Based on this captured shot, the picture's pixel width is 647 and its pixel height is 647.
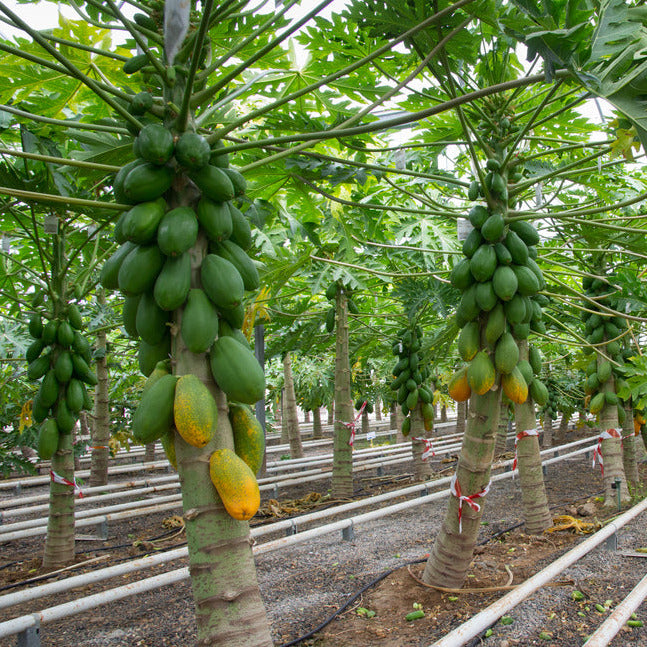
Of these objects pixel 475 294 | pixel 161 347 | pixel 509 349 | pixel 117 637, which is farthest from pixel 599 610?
pixel 161 347

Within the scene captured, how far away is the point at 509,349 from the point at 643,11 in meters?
1.53

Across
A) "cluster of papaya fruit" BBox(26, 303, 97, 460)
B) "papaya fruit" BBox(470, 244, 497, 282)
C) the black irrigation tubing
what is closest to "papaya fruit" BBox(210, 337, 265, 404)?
"papaya fruit" BBox(470, 244, 497, 282)

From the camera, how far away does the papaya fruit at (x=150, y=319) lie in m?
1.61

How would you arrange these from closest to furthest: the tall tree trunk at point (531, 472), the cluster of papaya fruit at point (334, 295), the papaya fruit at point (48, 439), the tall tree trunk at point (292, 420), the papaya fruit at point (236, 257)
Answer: the papaya fruit at point (236, 257)
the papaya fruit at point (48, 439)
the tall tree trunk at point (531, 472)
the cluster of papaya fruit at point (334, 295)
the tall tree trunk at point (292, 420)

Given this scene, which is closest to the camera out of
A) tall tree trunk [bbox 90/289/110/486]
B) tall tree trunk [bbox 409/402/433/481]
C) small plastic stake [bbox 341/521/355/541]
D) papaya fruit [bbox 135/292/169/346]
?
papaya fruit [bbox 135/292/169/346]

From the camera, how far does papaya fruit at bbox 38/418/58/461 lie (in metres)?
4.28

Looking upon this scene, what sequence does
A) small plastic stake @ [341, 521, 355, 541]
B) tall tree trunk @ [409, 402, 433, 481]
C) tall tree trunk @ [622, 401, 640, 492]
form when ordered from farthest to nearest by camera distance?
tall tree trunk @ [409, 402, 433, 481] → tall tree trunk @ [622, 401, 640, 492] → small plastic stake @ [341, 521, 355, 541]

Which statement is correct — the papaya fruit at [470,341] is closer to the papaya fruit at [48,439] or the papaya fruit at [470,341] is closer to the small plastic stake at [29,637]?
the small plastic stake at [29,637]

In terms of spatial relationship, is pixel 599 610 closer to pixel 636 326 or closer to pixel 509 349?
pixel 509 349

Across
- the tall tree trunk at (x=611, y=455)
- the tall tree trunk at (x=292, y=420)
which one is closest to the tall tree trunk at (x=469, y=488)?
the tall tree trunk at (x=611, y=455)

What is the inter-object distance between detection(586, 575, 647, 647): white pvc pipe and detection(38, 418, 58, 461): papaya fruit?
379 centimetres

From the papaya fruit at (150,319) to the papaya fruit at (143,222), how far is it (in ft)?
0.55

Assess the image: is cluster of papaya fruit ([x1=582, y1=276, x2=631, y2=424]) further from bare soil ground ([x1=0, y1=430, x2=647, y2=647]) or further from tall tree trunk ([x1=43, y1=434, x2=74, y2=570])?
tall tree trunk ([x1=43, y1=434, x2=74, y2=570])

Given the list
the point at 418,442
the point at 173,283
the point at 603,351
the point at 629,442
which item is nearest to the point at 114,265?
the point at 173,283
